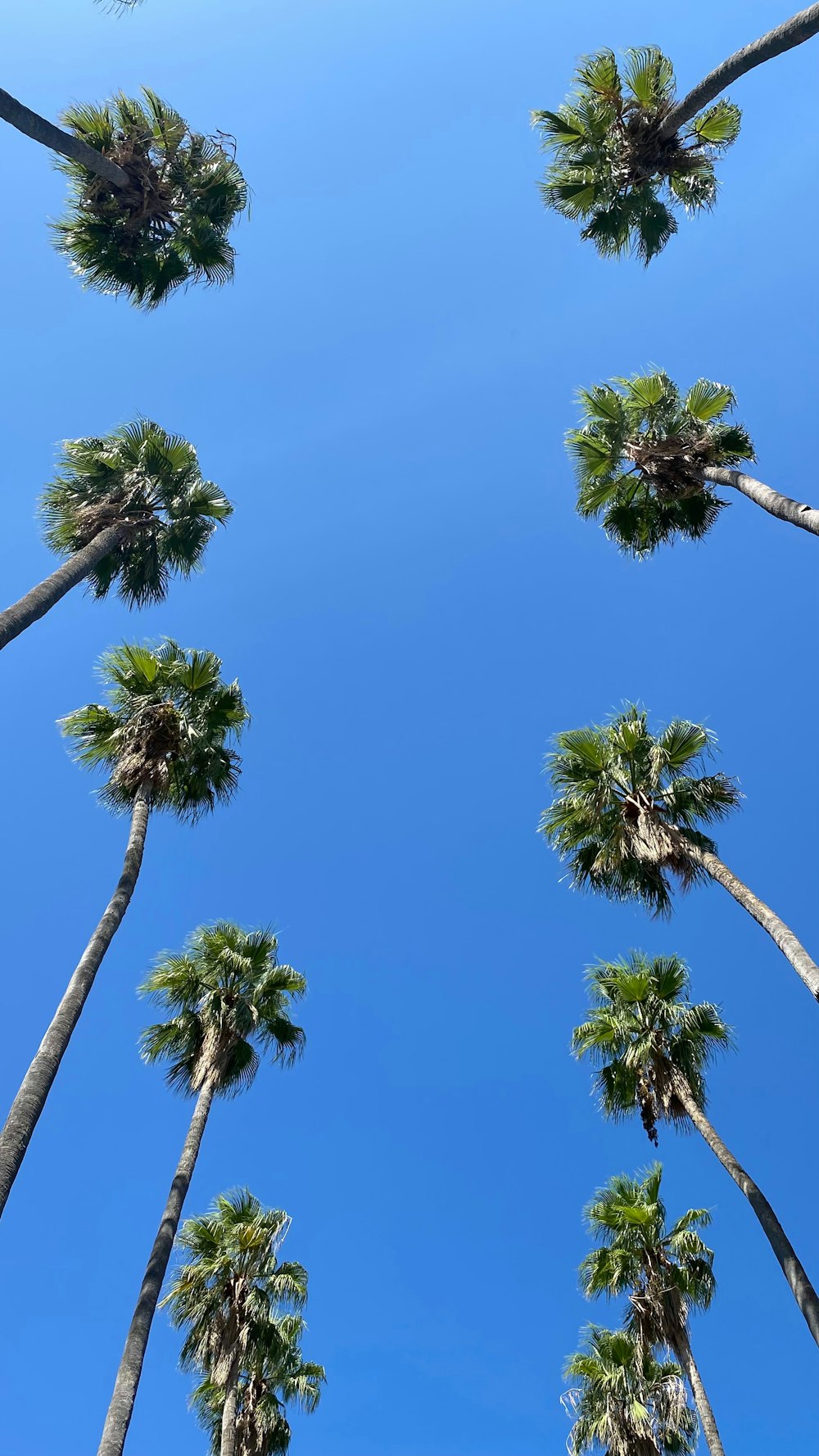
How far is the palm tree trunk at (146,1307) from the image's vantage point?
971 cm

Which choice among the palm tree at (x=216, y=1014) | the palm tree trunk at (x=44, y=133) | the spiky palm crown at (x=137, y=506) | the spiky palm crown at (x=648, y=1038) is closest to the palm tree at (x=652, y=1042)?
the spiky palm crown at (x=648, y=1038)

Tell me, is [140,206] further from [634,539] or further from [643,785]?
[643,785]

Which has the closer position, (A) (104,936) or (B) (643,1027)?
(A) (104,936)

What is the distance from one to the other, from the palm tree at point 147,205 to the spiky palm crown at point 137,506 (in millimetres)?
2490

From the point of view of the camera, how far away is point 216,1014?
50.8 ft

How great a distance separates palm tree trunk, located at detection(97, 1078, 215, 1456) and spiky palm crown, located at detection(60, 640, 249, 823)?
516 centimetres

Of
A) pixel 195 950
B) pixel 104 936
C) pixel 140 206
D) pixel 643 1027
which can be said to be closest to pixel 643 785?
pixel 643 1027

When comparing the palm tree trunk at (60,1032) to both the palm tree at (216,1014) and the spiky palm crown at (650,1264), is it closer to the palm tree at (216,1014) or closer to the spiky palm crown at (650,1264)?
the palm tree at (216,1014)

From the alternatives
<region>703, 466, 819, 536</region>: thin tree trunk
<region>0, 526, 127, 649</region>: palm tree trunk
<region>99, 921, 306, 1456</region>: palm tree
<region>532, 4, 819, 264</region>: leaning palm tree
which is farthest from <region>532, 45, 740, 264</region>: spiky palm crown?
<region>99, 921, 306, 1456</region>: palm tree

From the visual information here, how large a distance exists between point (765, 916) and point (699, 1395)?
28.1 ft

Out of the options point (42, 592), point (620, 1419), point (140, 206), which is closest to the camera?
point (42, 592)

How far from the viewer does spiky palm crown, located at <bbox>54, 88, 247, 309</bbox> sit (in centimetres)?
1421

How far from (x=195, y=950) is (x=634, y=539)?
11138 mm

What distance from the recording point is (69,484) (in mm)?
15289
